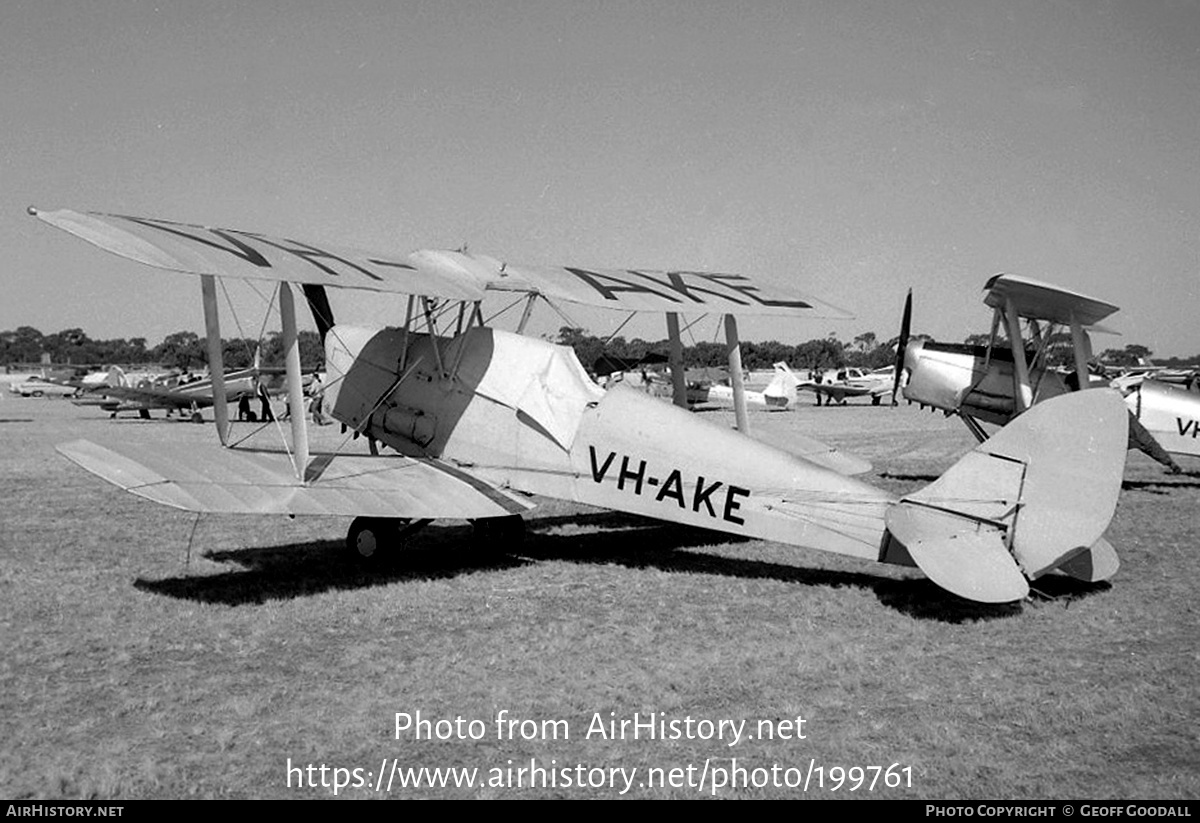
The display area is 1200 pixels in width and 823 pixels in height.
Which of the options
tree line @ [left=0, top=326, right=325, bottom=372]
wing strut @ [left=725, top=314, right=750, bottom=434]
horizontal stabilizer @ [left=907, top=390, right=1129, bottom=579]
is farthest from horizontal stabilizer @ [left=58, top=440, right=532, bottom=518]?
tree line @ [left=0, top=326, right=325, bottom=372]

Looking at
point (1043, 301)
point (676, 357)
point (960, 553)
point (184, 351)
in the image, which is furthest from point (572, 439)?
point (184, 351)

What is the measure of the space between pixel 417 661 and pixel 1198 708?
3.89 metres

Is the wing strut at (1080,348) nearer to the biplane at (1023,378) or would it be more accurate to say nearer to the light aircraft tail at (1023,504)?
the biplane at (1023,378)

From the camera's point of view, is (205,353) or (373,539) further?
(205,353)

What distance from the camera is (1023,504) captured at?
585 cm

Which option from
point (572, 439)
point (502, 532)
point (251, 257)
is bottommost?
point (502, 532)

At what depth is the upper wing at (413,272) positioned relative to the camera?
253 inches

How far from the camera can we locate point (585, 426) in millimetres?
7754

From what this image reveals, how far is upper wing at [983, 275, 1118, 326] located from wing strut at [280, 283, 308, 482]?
7.89 metres

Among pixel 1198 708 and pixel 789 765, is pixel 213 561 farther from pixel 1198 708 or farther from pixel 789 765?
pixel 1198 708

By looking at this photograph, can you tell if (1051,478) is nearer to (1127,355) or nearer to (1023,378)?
(1023,378)

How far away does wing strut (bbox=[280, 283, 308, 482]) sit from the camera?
7125 millimetres

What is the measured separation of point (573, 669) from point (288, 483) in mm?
2856

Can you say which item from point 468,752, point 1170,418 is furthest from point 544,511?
point 1170,418
